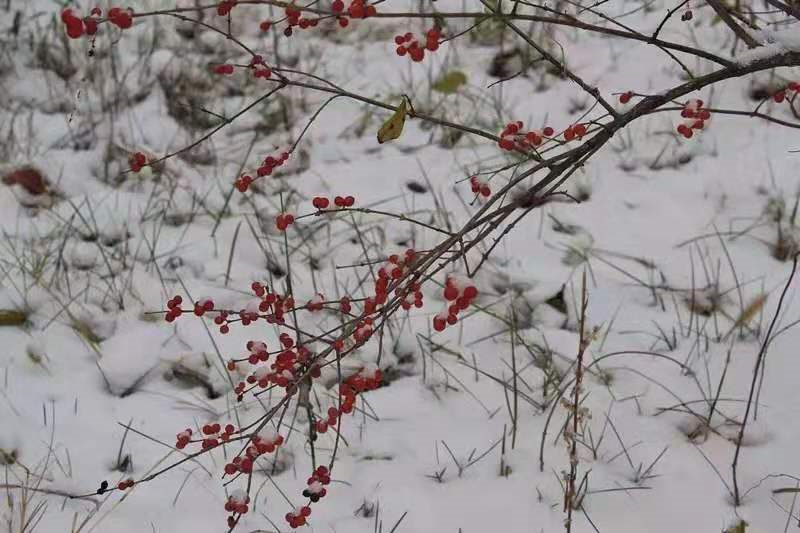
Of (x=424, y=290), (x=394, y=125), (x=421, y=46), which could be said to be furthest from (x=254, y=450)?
(x=424, y=290)

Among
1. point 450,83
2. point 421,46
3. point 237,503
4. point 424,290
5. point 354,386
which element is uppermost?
point 450,83

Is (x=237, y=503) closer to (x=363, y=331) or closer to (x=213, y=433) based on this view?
(x=213, y=433)

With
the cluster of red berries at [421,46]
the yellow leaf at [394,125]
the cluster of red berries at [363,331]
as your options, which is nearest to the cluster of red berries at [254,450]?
the cluster of red berries at [363,331]

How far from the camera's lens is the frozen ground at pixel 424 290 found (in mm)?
1677

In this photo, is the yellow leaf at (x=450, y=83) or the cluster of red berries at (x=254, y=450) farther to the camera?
the yellow leaf at (x=450, y=83)

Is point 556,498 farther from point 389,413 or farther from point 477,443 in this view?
point 389,413

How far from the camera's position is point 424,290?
2.34 meters

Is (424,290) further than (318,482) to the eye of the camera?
Yes

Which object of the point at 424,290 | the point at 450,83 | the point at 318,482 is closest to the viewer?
the point at 318,482

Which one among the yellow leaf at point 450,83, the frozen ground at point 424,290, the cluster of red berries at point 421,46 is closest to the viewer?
the cluster of red berries at point 421,46

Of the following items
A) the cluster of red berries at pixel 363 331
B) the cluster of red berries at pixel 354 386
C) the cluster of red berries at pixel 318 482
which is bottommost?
the cluster of red berries at pixel 318 482

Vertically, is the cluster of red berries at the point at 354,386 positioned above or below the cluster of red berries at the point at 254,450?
above

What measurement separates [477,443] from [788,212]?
1254 millimetres

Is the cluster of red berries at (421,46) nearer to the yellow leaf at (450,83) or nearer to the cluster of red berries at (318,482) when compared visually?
the cluster of red berries at (318,482)
